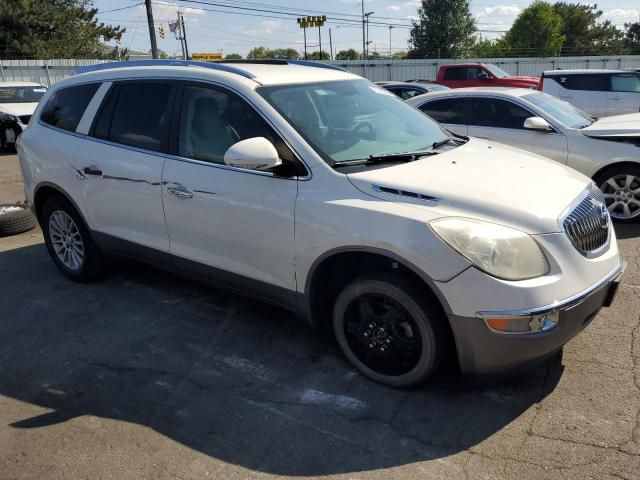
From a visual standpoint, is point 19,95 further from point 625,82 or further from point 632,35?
point 632,35

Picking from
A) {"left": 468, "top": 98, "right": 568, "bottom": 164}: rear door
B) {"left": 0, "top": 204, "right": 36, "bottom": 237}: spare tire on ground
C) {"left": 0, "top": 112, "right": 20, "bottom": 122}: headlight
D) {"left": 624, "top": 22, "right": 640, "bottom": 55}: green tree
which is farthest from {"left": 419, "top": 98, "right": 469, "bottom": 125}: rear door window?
{"left": 624, "top": 22, "right": 640, "bottom": 55}: green tree

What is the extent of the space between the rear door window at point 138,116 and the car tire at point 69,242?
879 mm

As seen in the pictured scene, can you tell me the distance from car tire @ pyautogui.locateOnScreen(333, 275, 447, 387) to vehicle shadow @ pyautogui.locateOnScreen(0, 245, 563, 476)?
13cm

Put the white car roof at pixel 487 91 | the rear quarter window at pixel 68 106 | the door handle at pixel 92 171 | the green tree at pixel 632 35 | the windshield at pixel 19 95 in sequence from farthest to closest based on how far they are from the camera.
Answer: the green tree at pixel 632 35 < the windshield at pixel 19 95 < the white car roof at pixel 487 91 < the rear quarter window at pixel 68 106 < the door handle at pixel 92 171

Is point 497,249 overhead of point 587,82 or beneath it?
beneath

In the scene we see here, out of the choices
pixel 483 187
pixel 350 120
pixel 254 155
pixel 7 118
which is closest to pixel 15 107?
pixel 7 118

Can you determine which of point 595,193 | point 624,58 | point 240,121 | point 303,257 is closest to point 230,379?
point 303,257

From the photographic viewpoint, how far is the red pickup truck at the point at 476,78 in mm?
18884

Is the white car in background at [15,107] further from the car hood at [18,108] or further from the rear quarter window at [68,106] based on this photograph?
the rear quarter window at [68,106]

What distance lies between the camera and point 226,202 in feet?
11.7

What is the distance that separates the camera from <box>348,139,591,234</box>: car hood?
2.85m

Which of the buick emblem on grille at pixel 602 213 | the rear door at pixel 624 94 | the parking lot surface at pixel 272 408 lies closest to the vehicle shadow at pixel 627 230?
the parking lot surface at pixel 272 408

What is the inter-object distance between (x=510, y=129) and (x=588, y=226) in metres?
4.51

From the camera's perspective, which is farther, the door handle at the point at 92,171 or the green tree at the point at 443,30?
the green tree at the point at 443,30
